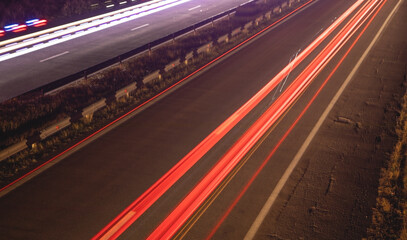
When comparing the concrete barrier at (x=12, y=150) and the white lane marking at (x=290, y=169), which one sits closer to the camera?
the white lane marking at (x=290, y=169)

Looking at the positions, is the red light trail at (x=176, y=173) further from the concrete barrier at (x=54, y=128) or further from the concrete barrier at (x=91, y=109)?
the concrete barrier at (x=91, y=109)

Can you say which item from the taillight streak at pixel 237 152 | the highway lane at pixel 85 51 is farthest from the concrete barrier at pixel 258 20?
the taillight streak at pixel 237 152

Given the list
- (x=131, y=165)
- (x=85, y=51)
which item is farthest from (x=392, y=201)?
(x=85, y=51)

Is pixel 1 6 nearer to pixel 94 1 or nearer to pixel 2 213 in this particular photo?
pixel 94 1

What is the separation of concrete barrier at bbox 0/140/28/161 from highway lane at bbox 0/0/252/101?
23.2 feet

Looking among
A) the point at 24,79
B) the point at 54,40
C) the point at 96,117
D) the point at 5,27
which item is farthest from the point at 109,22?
the point at 96,117

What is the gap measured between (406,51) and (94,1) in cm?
3282

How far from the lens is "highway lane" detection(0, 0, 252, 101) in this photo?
1989 cm

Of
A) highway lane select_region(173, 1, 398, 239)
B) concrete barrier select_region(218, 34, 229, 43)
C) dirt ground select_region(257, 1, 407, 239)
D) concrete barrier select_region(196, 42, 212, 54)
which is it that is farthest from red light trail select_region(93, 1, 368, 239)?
concrete barrier select_region(218, 34, 229, 43)

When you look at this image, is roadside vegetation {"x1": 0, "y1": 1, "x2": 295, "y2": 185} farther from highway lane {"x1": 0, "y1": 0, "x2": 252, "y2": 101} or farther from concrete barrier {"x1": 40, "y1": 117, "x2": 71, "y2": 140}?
highway lane {"x1": 0, "y1": 0, "x2": 252, "y2": 101}

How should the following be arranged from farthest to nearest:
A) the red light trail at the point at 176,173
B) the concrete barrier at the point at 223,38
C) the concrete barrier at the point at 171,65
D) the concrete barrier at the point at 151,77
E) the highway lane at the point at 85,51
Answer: the concrete barrier at the point at 223,38 < the highway lane at the point at 85,51 < the concrete barrier at the point at 171,65 < the concrete barrier at the point at 151,77 < the red light trail at the point at 176,173

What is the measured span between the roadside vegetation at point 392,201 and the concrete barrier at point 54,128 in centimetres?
1134

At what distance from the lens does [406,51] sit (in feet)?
72.1

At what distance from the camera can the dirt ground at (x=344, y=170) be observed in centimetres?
875
